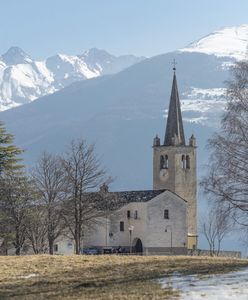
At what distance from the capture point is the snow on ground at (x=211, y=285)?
22734 millimetres

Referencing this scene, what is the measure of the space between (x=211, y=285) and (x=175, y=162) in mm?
94634

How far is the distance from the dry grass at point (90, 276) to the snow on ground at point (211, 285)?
538mm

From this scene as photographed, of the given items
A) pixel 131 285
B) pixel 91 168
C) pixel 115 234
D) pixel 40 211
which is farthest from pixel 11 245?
pixel 131 285

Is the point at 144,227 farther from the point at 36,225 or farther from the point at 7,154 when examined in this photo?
the point at 7,154

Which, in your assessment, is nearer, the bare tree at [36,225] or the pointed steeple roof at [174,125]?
the bare tree at [36,225]

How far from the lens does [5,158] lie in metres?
64.6

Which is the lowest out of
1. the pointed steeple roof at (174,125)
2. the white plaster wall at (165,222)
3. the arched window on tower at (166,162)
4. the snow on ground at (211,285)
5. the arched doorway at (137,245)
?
the snow on ground at (211,285)

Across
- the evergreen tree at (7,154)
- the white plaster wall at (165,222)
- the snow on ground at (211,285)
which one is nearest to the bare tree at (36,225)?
the evergreen tree at (7,154)

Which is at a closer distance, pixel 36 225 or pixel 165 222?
pixel 36 225

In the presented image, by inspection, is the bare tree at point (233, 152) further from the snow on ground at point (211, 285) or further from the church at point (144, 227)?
the church at point (144, 227)

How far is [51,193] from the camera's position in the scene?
7281 cm

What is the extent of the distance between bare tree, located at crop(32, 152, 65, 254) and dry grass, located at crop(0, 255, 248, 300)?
3154 cm

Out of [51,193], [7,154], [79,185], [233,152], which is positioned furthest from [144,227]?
[233,152]

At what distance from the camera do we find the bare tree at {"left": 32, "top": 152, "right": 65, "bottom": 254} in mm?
70000
